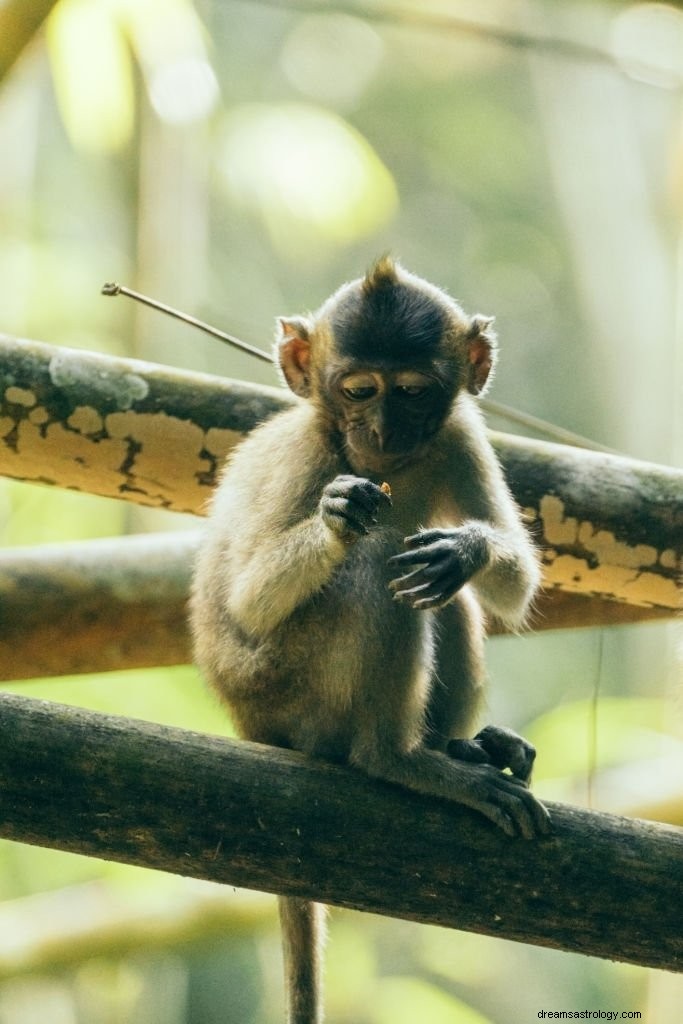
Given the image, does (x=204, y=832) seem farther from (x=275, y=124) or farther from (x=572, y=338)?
(x=572, y=338)

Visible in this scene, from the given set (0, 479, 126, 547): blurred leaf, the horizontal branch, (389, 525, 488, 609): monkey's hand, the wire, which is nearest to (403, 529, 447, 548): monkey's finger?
(389, 525, 488, 609): monkey's hand

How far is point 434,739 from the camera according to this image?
3.73 m

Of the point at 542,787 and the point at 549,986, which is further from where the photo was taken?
the point at 549,986

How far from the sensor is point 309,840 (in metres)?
2.92

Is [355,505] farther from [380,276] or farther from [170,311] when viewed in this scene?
[170,311]

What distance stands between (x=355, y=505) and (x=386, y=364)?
600 millimetres

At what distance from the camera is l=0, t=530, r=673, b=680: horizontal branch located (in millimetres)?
4855

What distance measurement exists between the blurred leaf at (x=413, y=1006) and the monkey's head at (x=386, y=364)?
20.0 ft

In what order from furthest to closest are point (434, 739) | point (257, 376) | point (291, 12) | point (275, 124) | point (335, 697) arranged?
point (291, 12), point (257, 376), point (275, 124), point (434, 739), point (335, 697)

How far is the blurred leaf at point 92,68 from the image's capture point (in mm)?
8109

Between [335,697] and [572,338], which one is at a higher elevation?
[572,338]

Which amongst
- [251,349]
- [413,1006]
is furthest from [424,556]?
[413,1006]

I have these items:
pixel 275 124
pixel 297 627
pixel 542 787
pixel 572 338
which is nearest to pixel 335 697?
pixel 297 627

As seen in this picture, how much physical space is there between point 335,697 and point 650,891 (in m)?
0.95
